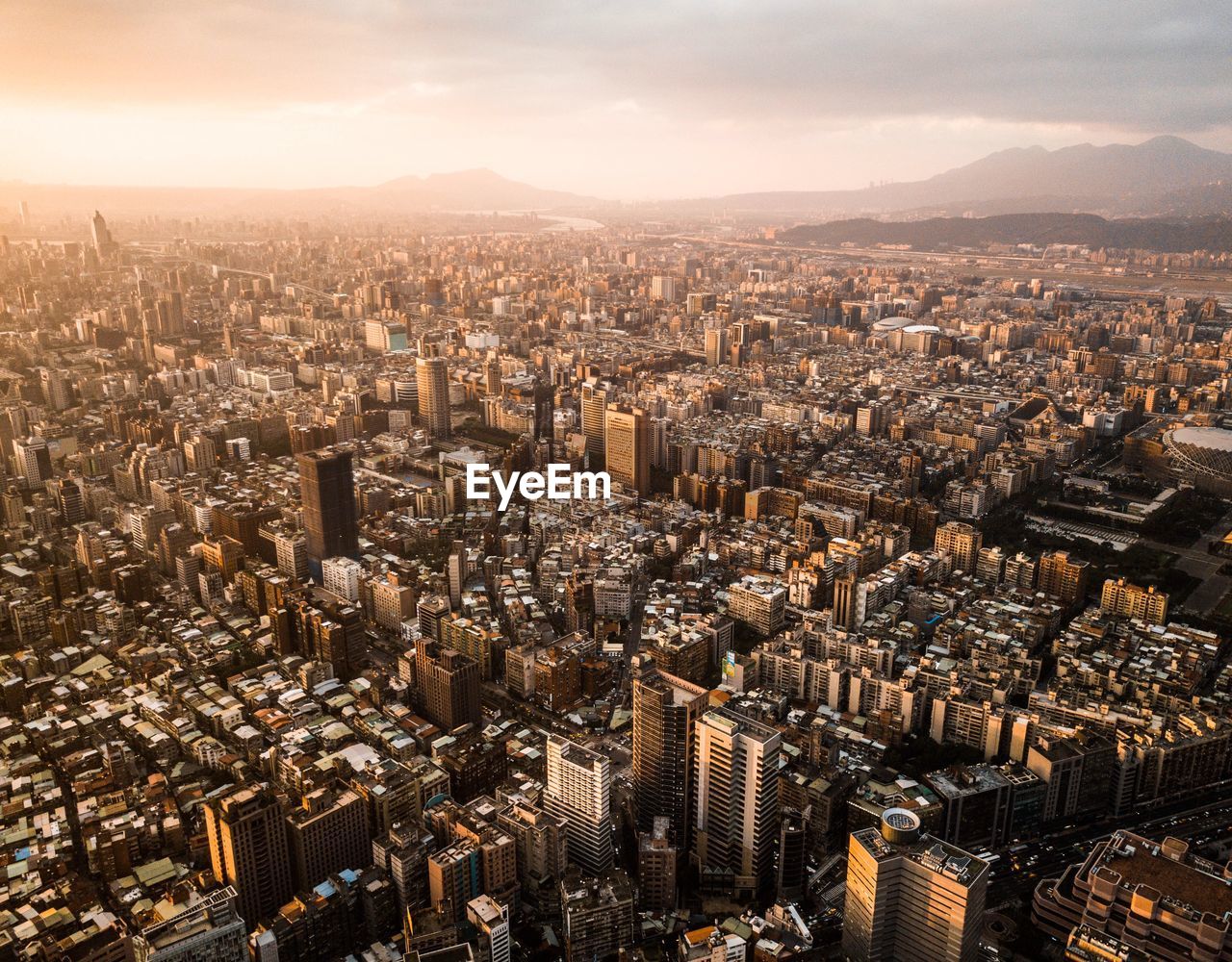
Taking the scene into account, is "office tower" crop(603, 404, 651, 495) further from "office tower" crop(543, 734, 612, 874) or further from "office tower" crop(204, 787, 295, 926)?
"office tower" crop(204, 787, 295, 926)

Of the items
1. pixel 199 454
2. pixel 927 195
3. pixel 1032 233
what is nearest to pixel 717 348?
pixel 199 454

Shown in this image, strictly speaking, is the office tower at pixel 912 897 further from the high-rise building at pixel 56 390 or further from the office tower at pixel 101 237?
the office tower at pixel 101 237

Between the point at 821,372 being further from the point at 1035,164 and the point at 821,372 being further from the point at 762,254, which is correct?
the point at 1035,164

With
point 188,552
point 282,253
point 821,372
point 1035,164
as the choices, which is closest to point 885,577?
point 188,552

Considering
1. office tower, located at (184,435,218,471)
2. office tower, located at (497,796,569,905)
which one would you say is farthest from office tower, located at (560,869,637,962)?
office tower, located at (184,435,218,471)

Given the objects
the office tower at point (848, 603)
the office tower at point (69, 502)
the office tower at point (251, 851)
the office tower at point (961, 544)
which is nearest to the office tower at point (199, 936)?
the office tower at point (251, 851)
